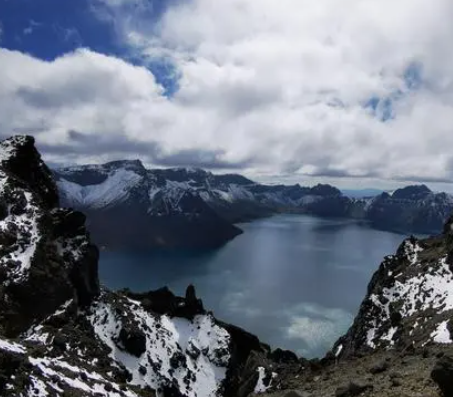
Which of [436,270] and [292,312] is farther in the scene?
[292,312]

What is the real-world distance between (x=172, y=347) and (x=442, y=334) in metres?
62.5

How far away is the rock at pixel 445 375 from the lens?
1783 centimetres

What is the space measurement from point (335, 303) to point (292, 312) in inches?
941

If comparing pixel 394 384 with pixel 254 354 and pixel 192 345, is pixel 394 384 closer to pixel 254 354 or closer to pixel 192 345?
pixel 254 354

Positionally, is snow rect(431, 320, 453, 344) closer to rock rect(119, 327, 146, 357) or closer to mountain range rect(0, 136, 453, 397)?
mountain range rect(0, 136, 453, 397)

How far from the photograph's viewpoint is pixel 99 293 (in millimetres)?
98062

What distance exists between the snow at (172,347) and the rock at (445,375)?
244 feet

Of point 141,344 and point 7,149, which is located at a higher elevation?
point 7,149

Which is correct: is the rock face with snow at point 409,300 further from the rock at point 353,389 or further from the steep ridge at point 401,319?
the rock at point 353,389

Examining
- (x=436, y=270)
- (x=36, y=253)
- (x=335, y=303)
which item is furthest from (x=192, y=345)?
(x=335, y=303)

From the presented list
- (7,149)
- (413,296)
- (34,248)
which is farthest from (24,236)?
(413,296)

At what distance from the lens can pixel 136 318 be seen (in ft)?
327

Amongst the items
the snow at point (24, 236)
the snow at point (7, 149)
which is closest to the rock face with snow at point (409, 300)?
the snow at point (24, 236)

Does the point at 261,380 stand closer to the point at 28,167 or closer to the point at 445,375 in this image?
the point at 28,167
